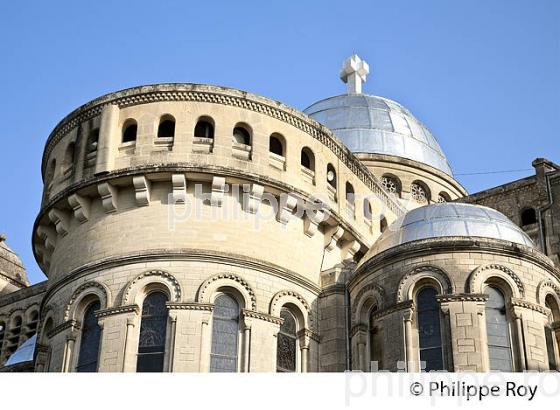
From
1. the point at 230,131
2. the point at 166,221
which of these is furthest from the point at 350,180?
the point at 166,221

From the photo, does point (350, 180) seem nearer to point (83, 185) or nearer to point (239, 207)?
point (239, 207)

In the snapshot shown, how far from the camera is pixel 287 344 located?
29.0 metres

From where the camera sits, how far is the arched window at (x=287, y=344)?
93.7 feet

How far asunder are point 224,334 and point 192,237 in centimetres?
286

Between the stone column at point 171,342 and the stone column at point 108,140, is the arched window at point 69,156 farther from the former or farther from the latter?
the stone column at point 171,342

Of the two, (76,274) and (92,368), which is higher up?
(76,274)

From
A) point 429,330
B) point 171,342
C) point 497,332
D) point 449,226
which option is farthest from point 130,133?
point 497,332

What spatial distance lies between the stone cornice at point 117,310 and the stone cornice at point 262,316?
2.97 m

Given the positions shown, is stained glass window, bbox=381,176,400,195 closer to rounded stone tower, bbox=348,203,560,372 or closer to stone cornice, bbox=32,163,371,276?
stone cornice, bbox=32,163,371,276

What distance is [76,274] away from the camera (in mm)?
29344

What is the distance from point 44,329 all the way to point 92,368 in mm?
3007

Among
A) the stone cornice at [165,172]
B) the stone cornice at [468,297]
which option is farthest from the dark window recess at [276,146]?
the stone cornice at [468,297]

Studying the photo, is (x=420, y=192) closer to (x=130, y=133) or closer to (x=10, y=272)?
(x=130, y=133)

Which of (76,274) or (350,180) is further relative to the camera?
(350,180)
